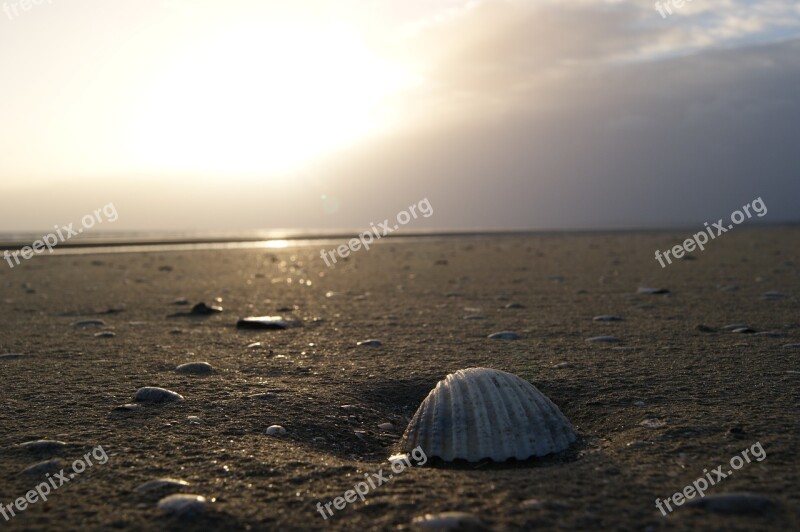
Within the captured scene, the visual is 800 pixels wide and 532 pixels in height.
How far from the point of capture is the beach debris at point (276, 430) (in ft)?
9.07

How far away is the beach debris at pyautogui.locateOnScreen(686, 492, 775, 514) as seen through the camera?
6.40 feet

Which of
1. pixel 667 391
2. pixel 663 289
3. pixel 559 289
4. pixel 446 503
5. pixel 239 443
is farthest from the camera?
pixel 559 289

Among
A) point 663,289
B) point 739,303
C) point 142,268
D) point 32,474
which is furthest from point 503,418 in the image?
point 142,268

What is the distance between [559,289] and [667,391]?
4.69 m

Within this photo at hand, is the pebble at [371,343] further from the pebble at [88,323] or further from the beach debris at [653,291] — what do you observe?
the beach debris at [653,291]

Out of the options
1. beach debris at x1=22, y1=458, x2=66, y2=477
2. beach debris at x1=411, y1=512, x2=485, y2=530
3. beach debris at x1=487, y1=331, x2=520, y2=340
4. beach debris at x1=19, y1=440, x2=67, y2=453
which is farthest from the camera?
beach debris at x1=487, y1=331, x2=520, y2=340

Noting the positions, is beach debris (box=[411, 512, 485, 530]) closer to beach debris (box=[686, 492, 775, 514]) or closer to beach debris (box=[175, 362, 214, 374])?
beach debris (box=[686, 492, 775, 514])

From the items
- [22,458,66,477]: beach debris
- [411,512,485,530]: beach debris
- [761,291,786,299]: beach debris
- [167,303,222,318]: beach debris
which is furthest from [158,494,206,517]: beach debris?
[761,291,786,299]: beach debris

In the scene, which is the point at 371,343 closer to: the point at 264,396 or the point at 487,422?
the point at 264,396

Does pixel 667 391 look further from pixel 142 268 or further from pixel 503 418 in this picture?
pixel 142 268

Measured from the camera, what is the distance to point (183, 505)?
201 cm

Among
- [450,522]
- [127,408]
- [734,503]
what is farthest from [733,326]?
[127,408]

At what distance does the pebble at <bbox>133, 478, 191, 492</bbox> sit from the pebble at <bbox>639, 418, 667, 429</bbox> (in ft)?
5.83

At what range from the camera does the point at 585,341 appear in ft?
15.1
